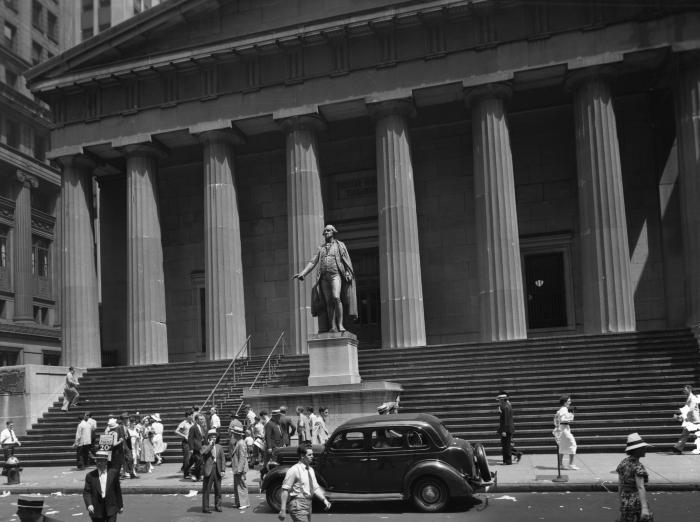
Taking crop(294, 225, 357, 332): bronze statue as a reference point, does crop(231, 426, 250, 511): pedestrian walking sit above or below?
below

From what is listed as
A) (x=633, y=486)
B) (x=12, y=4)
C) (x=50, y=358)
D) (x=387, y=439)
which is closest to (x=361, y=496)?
(x=387, y=439)

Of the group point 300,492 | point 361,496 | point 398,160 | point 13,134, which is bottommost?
point 361,496

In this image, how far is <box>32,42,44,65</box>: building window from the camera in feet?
228

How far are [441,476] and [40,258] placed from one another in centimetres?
6192

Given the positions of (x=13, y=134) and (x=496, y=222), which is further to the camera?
(x=13, y=134)

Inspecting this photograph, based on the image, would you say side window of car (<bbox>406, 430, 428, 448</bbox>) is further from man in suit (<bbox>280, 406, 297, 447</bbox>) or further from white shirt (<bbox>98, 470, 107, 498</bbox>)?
white shirt (<bbox>98, 470, 107, 498</bbox>)

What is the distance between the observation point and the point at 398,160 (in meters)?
29.3

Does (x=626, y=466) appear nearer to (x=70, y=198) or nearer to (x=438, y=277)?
(x=438, y=277)

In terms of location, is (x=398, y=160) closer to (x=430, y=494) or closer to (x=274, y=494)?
(x=274, y=494)

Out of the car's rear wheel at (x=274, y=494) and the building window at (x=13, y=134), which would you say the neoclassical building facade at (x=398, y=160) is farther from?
the building window at (x=13, y=134)

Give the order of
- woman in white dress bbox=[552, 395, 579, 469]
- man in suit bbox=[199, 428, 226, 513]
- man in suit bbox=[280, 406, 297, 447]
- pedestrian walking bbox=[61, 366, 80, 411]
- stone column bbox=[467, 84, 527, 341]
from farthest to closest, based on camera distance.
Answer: stone column bbox=[467, 84, 527, 341] → pedestrian walking bbox=[61, 366, 80, 411] → man in suit bbox=[280, 406, 297, 447] → woman in white dress bbox=[552, 395, 579, 469] → man in suit bbox=[199, 428, 226, 513]

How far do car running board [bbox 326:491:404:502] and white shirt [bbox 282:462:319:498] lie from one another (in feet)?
13.6

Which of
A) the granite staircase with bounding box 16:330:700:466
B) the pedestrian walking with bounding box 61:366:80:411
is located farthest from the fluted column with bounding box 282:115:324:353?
the pedestrian walking with bounding box 61:366:80:411

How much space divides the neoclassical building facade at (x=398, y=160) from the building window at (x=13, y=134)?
31.3 m
